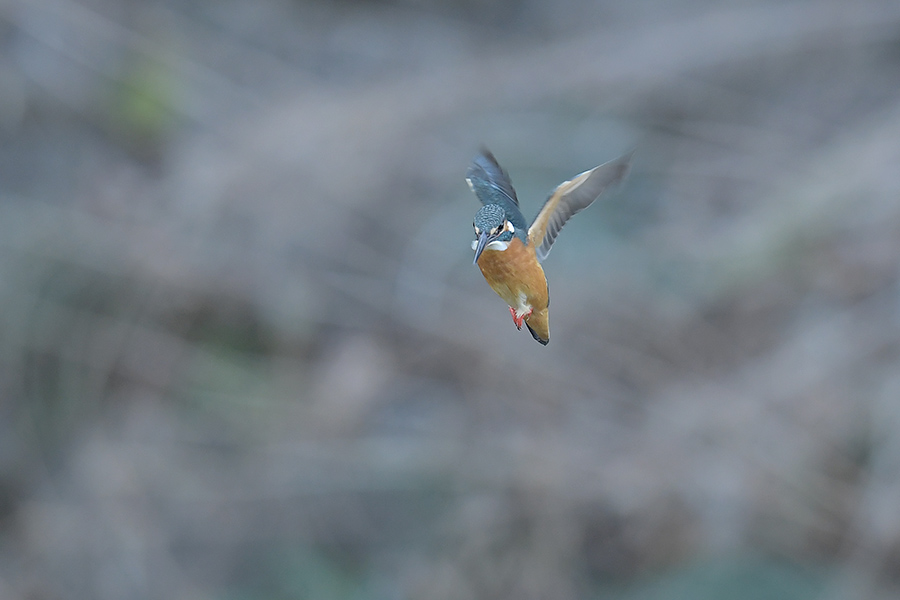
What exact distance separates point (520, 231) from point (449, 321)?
3.98 metres

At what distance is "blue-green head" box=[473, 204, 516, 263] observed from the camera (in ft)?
2.01

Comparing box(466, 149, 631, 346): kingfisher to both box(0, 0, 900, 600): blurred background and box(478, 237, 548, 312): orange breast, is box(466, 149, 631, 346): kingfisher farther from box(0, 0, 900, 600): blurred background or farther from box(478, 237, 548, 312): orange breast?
box(0, 0, 900, 600): blurred background

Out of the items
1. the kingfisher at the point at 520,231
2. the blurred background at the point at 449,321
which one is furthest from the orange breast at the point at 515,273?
the blurred background at the point at 449,321

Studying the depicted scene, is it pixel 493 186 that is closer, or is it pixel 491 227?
pixel 491 227

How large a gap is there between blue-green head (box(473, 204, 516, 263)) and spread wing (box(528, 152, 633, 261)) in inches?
1.8

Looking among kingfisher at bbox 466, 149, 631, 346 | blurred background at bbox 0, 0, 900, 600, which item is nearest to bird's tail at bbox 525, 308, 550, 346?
kingfisher at bbox 466, 149, 631, 346

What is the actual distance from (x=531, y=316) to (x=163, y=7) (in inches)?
249

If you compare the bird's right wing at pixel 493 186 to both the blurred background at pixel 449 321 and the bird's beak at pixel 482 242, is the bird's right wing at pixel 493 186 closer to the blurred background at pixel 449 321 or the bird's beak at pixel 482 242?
the bird's beak at pixel 482 242

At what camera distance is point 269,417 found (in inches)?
188

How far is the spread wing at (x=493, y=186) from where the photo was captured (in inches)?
27.6

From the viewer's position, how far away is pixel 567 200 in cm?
75

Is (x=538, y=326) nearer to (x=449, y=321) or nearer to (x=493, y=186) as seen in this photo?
(x=493, y=186)

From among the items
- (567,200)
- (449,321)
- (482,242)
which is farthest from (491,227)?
(449,321)

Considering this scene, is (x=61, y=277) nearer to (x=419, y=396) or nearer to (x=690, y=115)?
(x=419, y=396)
